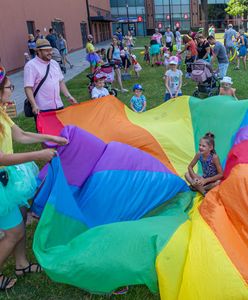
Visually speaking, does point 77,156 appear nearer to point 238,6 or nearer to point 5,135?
point 5,135

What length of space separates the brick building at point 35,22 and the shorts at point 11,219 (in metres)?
13.3

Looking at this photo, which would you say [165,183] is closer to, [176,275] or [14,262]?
[176,275]

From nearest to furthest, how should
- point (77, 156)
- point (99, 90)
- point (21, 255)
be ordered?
point (21, 255), point (77, 156), point (99, 90)

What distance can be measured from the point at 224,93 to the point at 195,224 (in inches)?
125

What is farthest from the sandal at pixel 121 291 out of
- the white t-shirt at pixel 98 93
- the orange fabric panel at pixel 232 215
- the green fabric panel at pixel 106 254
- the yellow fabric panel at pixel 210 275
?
the white t-shirt at pixel 98 93

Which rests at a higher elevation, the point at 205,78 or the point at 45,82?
the point at 45,82

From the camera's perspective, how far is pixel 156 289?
90.9 inches

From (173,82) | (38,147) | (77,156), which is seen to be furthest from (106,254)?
(173,82)

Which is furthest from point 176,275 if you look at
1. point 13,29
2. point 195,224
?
point 13,29

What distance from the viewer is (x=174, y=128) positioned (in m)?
4.55

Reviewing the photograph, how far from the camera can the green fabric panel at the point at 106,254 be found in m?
2.28

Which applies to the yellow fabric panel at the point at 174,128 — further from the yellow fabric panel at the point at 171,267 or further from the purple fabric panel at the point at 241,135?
the yellow fabric panel at the point at 171,267

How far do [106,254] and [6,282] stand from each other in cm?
97

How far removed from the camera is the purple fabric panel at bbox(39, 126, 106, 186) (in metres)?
3.30
